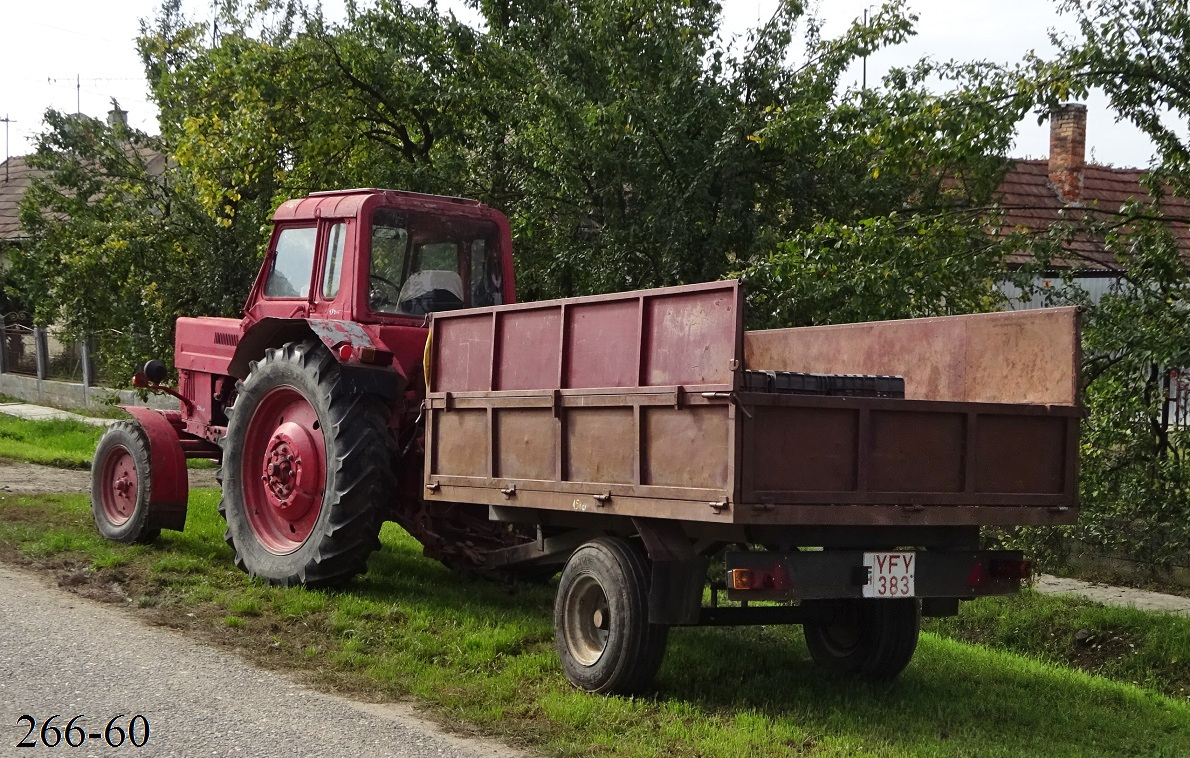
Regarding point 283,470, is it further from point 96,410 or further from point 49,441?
point 96,410

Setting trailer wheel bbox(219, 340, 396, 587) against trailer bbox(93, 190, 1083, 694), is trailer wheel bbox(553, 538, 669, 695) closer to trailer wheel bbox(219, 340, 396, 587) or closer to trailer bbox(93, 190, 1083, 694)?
trailer bbox(93, 190, 1083, 694)

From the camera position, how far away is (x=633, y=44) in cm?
1243

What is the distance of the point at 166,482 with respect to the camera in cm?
995

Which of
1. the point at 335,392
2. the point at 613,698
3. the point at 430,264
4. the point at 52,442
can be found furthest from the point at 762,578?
the point at 52,442

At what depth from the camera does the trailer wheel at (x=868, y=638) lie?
6.85 metres

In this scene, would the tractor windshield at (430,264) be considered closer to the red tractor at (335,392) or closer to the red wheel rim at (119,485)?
the red tractor at (335,392)

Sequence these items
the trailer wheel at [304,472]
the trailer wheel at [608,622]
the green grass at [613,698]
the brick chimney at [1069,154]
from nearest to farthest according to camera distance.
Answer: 1. the green grass at [613,698]
2. the trailer wheel at [608,622]
3. the trailer wheel at [304,472]
4. the brick chimney at [1069,154]

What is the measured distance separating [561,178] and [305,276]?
357cm

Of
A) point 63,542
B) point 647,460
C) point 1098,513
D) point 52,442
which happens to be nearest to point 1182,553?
point 1098,513

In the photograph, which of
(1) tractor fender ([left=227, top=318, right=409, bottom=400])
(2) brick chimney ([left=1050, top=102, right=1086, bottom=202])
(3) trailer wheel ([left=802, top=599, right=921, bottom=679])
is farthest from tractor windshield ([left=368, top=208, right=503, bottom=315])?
(2) brick chimney ([left=1050, top=102, right=1086, bottom=202])

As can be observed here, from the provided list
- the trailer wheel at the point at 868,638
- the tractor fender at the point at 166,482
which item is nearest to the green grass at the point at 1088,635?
the trailer wheel at the point at 868,638

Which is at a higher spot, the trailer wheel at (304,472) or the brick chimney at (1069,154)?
the brick chimney at (1069,154)

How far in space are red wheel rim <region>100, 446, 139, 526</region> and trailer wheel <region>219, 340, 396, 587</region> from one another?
1.50 meters

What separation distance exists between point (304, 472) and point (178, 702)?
272 cm
